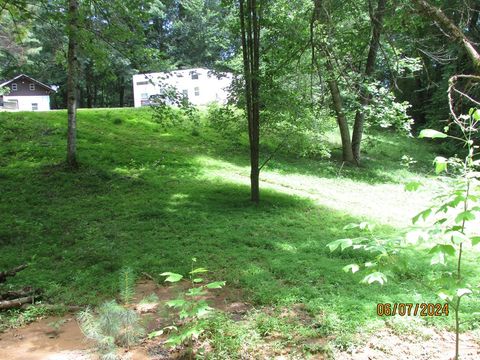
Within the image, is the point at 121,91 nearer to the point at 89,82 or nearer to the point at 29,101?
the point at 89,82

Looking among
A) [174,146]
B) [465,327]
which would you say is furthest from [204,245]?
[174,146]

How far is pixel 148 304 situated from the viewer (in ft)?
14.8

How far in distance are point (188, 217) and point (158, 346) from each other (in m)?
4.47

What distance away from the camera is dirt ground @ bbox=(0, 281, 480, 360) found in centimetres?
340

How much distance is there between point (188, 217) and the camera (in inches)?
316

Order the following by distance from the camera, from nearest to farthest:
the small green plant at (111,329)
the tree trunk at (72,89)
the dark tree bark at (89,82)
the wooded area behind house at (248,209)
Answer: the small green plant at (111,329) → the wooded area behind house at (248,209) → the tree trunk at (72,89) → the dark tree bark at (89,82)

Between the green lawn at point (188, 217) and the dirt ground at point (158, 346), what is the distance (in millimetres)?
262

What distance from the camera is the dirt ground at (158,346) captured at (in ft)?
11.2

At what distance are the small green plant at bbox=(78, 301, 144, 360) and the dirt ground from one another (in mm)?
128

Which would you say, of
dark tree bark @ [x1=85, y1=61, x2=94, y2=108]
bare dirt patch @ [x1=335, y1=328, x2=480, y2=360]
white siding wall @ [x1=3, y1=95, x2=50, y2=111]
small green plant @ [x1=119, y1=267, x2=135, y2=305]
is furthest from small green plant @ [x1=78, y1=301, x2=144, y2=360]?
white siding wall @ [x1=3, y1=95, x2=50, y2=111]

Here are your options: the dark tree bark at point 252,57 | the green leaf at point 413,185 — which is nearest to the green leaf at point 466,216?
the green leaf at point 413,185
